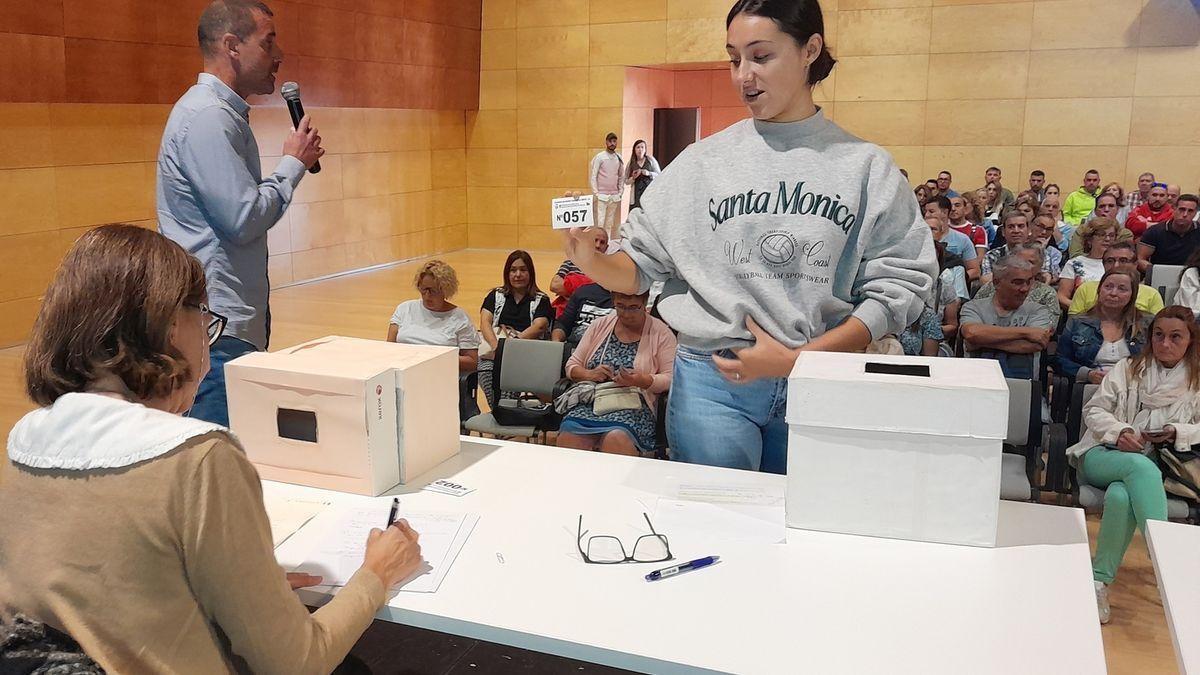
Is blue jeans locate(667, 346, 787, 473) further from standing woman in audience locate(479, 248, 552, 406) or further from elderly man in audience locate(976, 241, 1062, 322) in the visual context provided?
elderly man in audience locate(976, 241, 1062, 322)

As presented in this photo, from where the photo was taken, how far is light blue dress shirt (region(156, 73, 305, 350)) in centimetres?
233

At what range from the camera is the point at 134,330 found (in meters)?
1.19

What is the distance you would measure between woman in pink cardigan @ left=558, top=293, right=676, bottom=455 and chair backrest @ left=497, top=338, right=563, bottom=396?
8.7 inches

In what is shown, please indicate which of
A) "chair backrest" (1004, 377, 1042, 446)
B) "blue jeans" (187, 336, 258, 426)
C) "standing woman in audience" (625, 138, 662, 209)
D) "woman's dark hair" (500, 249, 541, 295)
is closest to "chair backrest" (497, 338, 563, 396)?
"woman's dark hair" (500, 249, 541, 295)

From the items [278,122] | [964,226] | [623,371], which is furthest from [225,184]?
[278,122]

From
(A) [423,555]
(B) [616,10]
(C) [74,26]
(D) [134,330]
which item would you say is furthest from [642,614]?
(B) [616,10]

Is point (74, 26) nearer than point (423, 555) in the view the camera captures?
No

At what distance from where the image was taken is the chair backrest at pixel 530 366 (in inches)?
171

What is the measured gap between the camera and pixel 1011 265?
4797mm

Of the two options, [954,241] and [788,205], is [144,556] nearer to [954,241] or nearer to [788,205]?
[788,205]

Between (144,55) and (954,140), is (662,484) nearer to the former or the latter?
(144,55)

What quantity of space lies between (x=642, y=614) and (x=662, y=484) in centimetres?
53

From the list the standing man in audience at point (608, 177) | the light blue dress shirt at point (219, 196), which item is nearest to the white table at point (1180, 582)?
the light blue dress shirt at point (219, 196)

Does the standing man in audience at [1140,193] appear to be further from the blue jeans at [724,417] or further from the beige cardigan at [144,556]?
the beige cardigan at [144,556]
